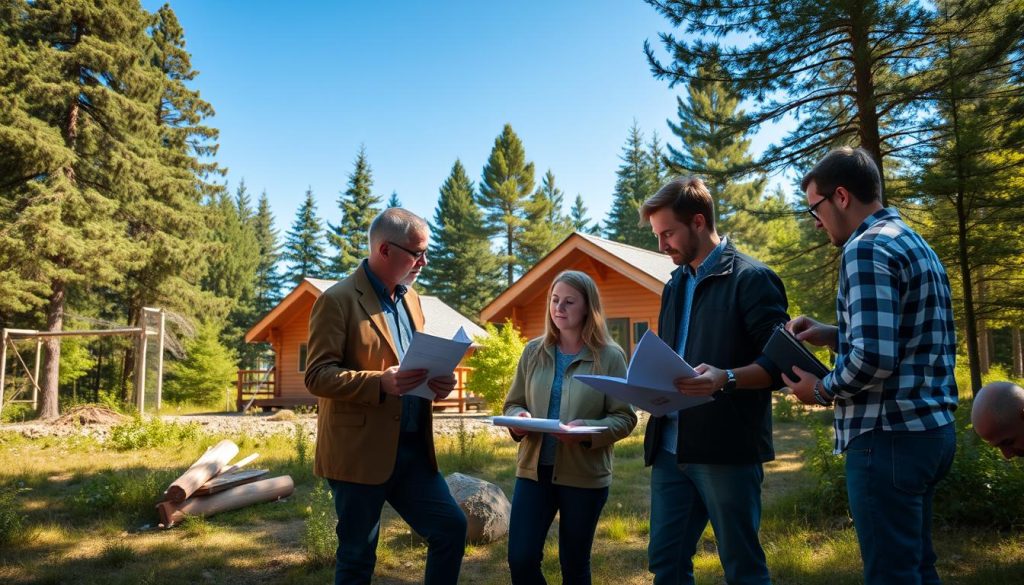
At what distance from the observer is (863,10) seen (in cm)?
712

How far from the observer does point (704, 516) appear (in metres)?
2.70

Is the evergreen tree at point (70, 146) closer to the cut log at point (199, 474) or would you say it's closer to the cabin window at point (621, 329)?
the cut log at point (199, 474)

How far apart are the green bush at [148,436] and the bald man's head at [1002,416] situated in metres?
11.9

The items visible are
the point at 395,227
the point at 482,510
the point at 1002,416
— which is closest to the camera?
the point at 1002,416

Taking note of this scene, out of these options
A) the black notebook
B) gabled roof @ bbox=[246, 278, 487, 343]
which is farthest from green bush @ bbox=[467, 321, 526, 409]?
the black notebook

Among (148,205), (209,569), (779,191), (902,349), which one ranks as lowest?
(209,569)

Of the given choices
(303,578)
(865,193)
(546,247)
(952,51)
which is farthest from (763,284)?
(546,247)

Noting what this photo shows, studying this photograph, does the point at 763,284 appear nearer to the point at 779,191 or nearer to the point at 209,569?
the point at 209,569

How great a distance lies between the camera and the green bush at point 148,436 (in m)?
10.8

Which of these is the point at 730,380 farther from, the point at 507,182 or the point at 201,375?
the point at 507,182

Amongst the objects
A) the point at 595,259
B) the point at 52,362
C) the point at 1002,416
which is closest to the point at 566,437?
the point at 1002,416

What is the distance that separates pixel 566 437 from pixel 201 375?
3336 centimetres

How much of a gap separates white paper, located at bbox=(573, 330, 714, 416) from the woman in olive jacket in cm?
54

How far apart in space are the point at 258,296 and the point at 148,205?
32.4 metres
